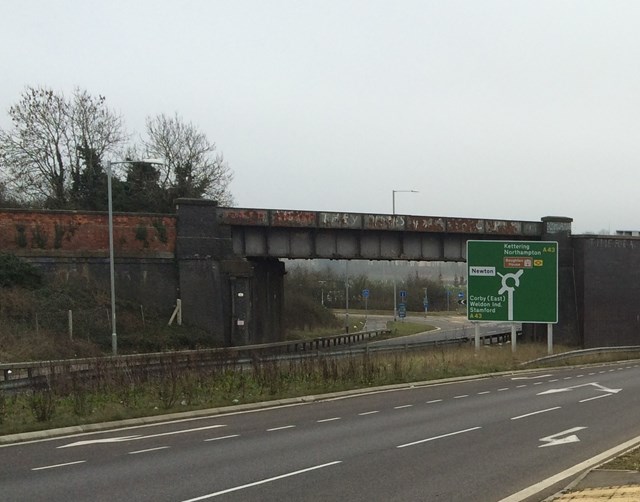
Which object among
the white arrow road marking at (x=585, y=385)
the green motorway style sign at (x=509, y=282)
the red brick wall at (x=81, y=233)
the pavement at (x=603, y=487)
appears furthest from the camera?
the red brick wall at (x=81, y=233)

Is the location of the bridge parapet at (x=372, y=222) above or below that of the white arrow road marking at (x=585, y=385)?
above

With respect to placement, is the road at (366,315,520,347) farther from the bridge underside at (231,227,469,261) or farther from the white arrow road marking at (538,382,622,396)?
the white arrow road marking at (538,382,622,396)

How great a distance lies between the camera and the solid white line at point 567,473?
9.13m

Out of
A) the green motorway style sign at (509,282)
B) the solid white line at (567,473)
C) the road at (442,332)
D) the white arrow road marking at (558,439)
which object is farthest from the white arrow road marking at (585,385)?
the road at (442,332)

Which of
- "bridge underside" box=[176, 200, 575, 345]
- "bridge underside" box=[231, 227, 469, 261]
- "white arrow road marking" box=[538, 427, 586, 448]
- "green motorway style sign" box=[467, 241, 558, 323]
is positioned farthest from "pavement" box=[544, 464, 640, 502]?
"bridge underside" box=[231, 227, 469, 261]

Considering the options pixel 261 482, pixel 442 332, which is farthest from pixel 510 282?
pixel 442 332

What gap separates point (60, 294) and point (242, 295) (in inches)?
388

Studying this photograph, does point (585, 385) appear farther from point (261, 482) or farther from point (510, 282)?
point (261, 482)

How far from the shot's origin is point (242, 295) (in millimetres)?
40500

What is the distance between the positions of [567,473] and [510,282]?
87.3 ft

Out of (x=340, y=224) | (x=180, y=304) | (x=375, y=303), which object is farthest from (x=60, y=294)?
(x=375, y=303)

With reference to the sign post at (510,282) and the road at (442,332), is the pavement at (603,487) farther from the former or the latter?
the road at (442,332)

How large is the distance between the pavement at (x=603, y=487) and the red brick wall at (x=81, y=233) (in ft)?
108

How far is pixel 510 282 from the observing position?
119 ft
